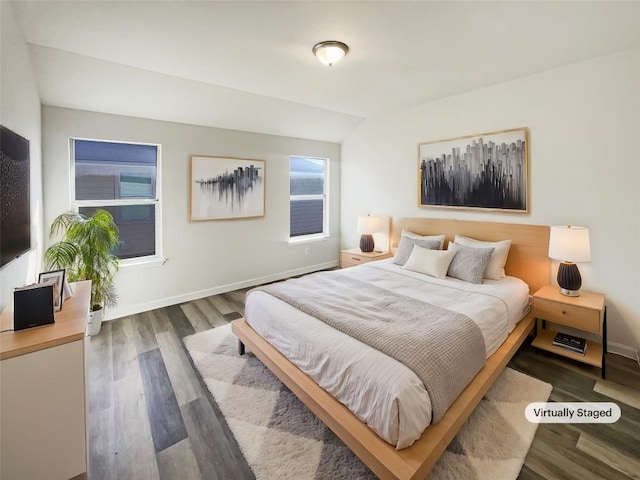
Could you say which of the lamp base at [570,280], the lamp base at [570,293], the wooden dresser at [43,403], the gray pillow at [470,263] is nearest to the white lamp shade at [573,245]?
the lamp base at [570,280]

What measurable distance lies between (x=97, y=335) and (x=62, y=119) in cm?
221

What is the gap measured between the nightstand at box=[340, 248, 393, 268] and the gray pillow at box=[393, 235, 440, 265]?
1.84ft

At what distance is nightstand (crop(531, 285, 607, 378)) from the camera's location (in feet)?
8.11

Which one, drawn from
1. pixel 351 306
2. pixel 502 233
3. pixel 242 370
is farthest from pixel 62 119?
pixel 502 233

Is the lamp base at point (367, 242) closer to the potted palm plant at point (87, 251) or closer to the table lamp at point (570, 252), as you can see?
the table lamp at point (570, 252)

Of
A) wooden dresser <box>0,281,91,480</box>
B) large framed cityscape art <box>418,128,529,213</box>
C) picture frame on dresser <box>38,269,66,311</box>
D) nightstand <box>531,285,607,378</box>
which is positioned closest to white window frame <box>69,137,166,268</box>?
picture frame on dresser <box>38,269,66,311</box>

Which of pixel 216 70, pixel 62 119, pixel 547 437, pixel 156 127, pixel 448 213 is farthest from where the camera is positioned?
pixel 448 213

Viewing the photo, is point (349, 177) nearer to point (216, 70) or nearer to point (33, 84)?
point (216, 70)

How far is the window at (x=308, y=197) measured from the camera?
206 inches

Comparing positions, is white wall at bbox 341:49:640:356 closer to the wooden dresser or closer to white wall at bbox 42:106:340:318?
white wall at bbox 42:106:340:318

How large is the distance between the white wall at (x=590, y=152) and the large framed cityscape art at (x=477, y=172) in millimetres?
100

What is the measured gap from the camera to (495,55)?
8.70ft

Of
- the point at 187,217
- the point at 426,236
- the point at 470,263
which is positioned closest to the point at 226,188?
the point at 187,217

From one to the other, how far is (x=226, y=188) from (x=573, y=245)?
391 cm
